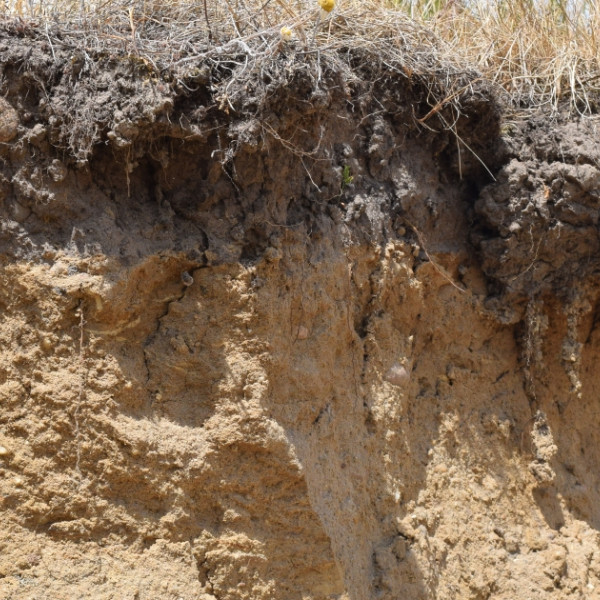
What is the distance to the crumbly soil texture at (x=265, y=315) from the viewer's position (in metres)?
2.67

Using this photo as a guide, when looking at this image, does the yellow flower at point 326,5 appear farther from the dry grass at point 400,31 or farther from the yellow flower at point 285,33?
the yellow flower at point 285,33

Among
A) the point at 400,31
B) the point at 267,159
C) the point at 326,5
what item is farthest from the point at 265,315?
the point at 400,31

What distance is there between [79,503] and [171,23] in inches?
69.0

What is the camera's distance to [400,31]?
11.0 ft

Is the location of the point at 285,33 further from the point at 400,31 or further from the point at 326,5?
the point at 400,31

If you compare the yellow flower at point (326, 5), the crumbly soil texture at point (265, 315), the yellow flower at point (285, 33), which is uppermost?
the yellow flower at point (326, 5)

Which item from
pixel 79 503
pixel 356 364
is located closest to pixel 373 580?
pixel 356 364

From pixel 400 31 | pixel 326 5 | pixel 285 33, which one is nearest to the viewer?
pixel 285 33

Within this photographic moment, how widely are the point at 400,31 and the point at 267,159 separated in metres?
0.88

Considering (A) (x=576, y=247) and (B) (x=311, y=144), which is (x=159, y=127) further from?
(A) (x=576, y=247)

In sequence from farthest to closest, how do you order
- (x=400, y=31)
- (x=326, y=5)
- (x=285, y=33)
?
(x=400, y=31), (x=326, y=5), (x=285, y=33)

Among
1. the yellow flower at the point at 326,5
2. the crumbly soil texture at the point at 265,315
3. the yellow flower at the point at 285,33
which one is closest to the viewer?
the crumbly soil texture at the point at 265,315

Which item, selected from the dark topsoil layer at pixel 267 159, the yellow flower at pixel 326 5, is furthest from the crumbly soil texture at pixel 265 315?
the yellow flower at pixel 326 5

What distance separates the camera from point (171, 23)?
121 inches
